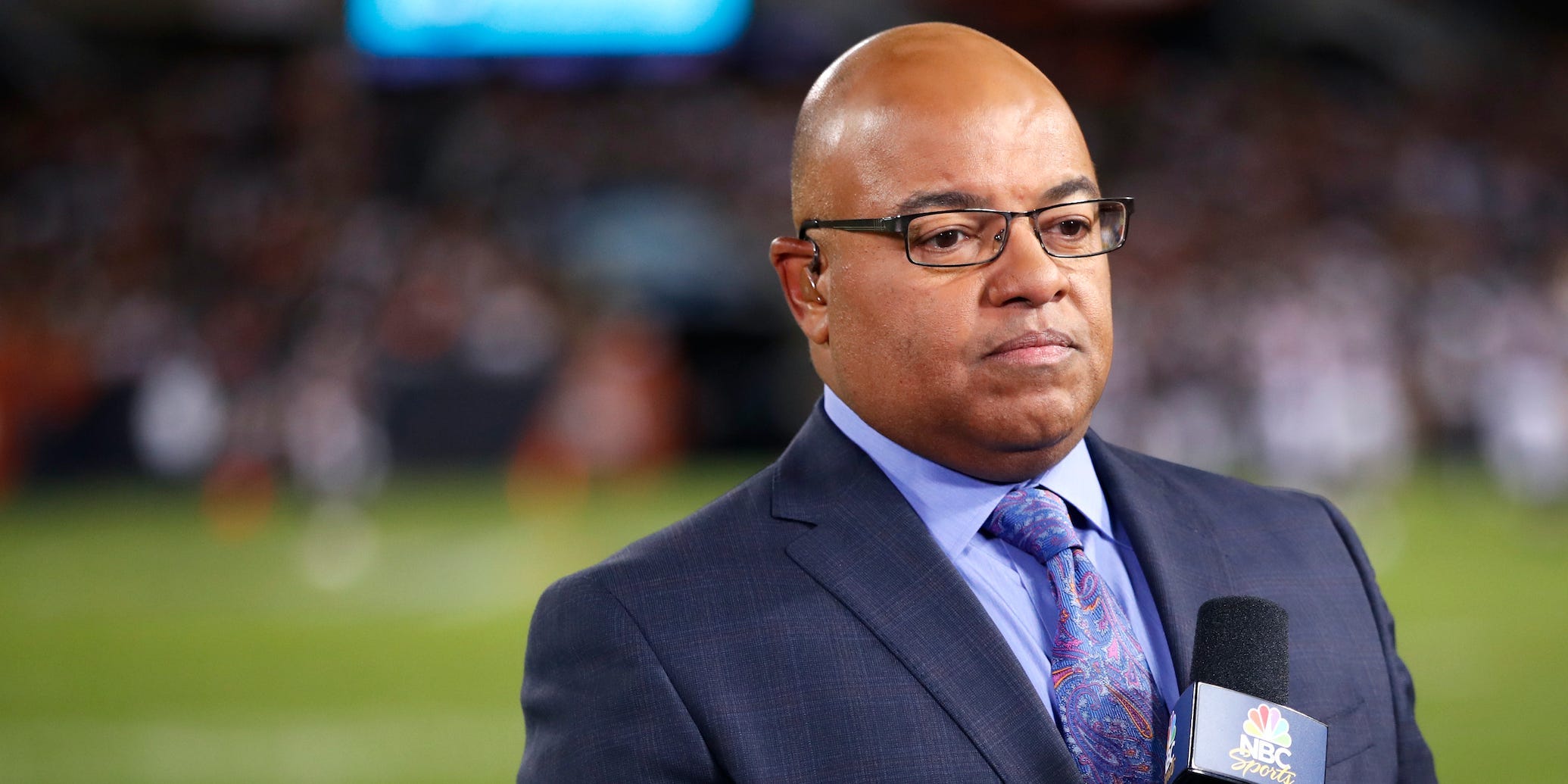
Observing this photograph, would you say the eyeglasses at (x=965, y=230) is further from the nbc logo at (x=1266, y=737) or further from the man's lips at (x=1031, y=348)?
the nbc logo at (x=1266, y=737)

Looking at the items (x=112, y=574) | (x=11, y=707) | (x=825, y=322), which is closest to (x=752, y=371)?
(x=112, y=574)

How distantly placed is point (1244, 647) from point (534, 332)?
15705 millimetres

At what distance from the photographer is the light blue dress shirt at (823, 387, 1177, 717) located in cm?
173

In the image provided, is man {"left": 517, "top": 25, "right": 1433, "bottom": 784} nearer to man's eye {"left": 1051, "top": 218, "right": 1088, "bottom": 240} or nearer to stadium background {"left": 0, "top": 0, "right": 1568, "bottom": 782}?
man's eye {"left": 1051, "top": 218, "right": 1088, "bottom": 240}

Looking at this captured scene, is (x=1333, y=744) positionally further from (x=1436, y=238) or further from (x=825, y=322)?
(x=1436, y=238)

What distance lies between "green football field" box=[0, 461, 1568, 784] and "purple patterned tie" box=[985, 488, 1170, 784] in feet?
15.3

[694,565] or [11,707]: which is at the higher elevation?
[11,707]

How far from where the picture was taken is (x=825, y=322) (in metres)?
1.84

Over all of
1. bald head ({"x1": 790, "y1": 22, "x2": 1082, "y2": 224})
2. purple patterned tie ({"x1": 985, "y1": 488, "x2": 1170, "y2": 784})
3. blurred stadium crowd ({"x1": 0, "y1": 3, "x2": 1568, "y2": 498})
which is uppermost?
blurred stadium crowd ({"x1": 0, "y1": 3, "x2": 1568, "y2": 498})

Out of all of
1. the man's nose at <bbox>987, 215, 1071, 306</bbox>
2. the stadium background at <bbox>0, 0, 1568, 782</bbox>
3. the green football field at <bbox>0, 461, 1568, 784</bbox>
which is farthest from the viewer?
the stadium background at <bbox>0, 0, 1568, 782</bbox>

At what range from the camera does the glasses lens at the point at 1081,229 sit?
1.71 meters

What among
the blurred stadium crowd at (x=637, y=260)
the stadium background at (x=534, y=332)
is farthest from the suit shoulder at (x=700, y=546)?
the blurred stadium crowd at (x=637, y=260)

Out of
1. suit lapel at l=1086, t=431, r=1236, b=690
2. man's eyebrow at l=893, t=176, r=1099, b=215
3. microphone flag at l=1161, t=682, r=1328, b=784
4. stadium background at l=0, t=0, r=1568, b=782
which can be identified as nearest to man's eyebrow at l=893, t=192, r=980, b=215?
man's eyebrow at l=893, t=176, r=1099, b=215

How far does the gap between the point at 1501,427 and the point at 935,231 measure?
50.2 feet
